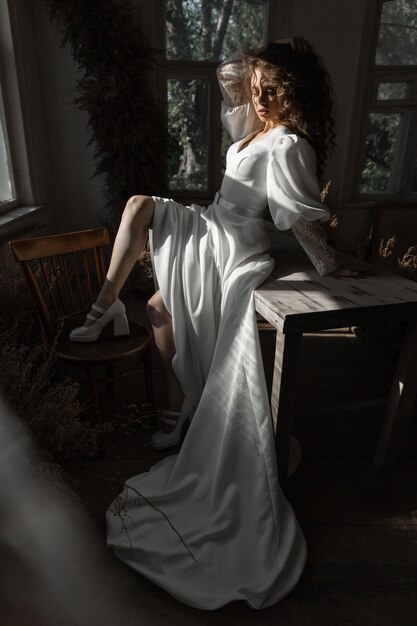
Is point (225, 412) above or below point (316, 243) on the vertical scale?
below

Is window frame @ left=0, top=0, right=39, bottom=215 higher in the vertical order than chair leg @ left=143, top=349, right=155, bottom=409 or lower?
higher

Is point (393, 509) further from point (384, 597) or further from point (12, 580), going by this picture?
point (12, 580)

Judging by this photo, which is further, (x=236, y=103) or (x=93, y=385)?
(x=236, y=103)

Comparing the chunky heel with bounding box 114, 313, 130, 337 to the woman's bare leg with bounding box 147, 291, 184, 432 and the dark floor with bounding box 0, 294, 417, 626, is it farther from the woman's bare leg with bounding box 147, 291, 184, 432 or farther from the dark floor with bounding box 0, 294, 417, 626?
the dark floor with bounding box 0, 294, 417, 626

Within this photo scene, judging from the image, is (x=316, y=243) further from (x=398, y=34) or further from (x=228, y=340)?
(x=398, y=34)

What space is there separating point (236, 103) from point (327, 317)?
1141mm

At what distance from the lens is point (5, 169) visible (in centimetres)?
319

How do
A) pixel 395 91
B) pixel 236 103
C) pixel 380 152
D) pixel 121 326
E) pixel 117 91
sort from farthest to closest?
pixel 380 152, pixel 395 91, pixel 117 91, pixel 236 103, pixel 121 326

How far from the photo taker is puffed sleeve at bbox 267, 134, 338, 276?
155 cm

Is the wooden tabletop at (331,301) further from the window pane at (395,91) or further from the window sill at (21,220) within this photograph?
the window pane at (395,91)

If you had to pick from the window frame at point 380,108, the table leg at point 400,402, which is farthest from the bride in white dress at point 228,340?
the window frame at point 380,108

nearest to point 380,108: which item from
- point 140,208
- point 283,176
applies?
point 283,176

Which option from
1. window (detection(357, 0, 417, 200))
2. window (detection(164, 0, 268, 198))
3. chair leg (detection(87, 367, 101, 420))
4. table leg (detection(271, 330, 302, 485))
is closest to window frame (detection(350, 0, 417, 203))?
window (detection(357, 0, 417, 200))

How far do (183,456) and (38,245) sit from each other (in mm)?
1055
